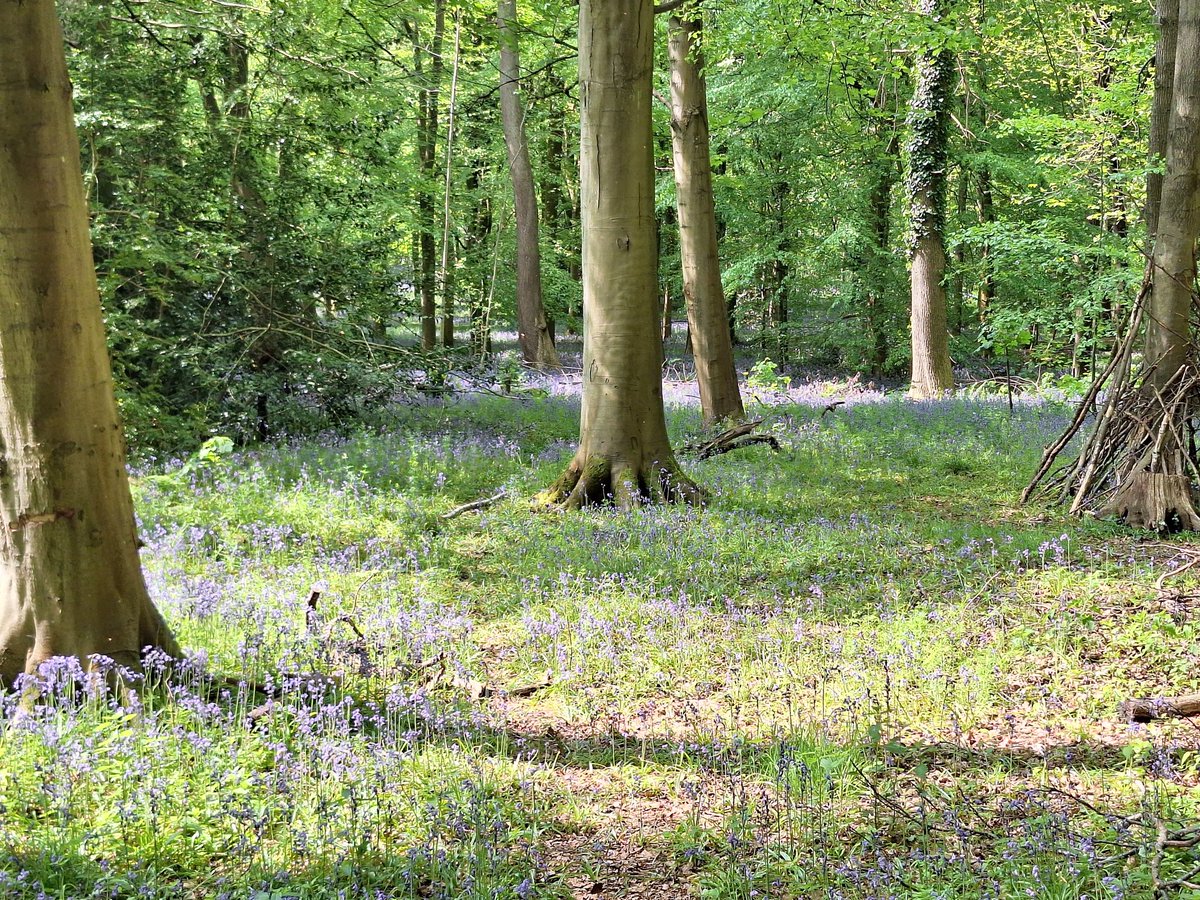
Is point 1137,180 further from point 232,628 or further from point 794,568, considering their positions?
point 232,628

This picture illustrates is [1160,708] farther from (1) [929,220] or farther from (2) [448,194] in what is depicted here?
(1) [929,220]

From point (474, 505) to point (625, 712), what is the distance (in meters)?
4.03

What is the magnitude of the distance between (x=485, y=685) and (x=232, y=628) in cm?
156

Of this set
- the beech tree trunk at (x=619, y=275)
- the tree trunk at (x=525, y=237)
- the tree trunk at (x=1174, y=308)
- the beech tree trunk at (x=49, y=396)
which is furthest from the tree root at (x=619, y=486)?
the tree trunk at (x=525, y=237)

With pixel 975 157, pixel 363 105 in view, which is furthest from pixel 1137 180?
pixel 363 105

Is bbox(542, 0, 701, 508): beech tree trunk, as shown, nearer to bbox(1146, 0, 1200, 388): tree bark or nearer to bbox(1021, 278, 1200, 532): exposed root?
bbox(1021, 278, 1200, 532): exposed root

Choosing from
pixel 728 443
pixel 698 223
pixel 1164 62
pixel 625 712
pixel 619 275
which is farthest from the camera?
pixel 698 223

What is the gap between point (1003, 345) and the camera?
708 inches

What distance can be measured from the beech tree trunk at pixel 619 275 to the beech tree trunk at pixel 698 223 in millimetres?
3189

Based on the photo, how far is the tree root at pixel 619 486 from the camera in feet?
26.6

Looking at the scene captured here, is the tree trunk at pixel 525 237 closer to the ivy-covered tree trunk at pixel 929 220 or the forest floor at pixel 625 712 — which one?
the ivy-covered tree trunk at pixel 929 220

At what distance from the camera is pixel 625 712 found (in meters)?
4.62

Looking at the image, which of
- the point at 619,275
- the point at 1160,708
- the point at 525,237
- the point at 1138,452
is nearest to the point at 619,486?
the point at 619,275

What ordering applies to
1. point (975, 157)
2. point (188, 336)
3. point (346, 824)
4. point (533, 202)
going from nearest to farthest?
point (346, 824), point (188, 336), point (975, 157), point (533, 202)
